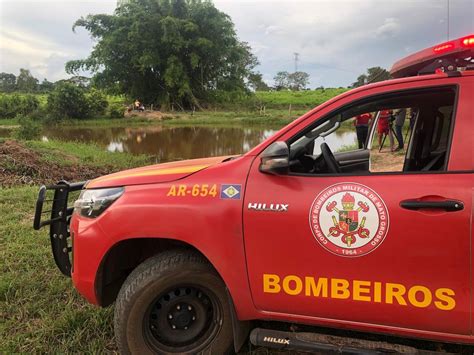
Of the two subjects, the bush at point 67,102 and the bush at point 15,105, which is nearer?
the bush at point 67,102

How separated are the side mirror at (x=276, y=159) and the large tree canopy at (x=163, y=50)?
132ft

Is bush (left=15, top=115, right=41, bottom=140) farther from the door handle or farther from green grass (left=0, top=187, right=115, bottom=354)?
the door handle

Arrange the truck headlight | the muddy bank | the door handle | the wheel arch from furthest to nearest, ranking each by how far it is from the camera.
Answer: the muddy bank → the truck headlight → the wheel arch → the door handle

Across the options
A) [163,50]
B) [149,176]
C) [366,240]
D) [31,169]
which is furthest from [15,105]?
[366,240]

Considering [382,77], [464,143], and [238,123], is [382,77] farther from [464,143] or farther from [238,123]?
→ [238,123]

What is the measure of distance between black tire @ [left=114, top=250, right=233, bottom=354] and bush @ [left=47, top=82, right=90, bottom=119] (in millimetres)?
38711

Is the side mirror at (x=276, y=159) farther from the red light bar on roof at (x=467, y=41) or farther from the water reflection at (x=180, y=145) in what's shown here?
the water reflection at (x=180, y=145)

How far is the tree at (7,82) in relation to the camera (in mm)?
83500

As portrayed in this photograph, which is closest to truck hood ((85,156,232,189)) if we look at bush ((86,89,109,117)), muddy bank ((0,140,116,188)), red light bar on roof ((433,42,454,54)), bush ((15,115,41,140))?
red light bar on roof ((433,42,454,54))

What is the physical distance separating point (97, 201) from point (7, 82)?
97802 mm

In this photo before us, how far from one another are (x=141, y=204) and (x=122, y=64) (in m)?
43.9

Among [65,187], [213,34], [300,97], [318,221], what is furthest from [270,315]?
[300,97]

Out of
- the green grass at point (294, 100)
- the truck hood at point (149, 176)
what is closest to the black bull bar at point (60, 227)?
the truck hood at point (149, 176)

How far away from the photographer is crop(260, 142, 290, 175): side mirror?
2.29 metres
